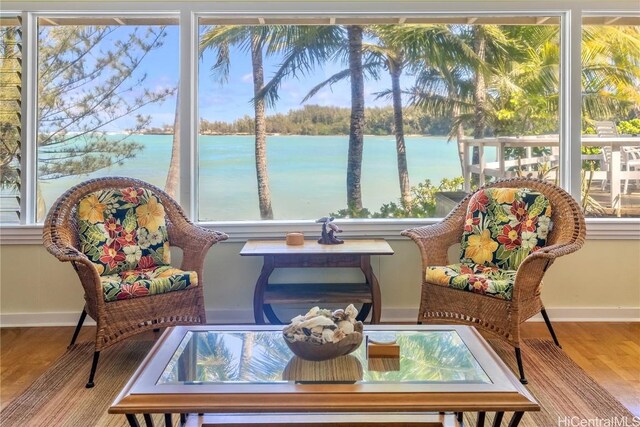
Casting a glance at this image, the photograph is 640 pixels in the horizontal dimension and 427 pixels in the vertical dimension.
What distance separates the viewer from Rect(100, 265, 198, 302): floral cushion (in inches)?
102

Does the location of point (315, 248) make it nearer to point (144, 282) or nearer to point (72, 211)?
point (144, 282)

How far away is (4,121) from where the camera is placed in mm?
3484

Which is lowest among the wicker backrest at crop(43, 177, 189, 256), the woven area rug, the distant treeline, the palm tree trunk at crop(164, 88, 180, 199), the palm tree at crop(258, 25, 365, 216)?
the woven area rug

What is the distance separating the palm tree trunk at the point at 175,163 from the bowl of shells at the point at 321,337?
2095 mm

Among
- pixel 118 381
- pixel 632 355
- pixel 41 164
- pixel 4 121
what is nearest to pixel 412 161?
pixel 632 355

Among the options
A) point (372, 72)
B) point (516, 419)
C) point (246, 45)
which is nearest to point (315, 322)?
point (516, 419)

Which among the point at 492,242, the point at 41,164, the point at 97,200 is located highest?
the point at 41,164

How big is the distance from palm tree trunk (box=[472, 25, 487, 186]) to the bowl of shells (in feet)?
7.44

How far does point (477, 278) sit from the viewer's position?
2.71m

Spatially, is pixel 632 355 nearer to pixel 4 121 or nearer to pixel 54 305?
pixel 54 305

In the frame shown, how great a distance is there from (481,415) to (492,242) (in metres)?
1.37

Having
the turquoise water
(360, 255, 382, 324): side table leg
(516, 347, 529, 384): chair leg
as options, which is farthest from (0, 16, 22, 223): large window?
(516, 347, 529, 384): chair leg

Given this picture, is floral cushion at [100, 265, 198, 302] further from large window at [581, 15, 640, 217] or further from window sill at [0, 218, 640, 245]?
large window at [581, 15, 640, 217]

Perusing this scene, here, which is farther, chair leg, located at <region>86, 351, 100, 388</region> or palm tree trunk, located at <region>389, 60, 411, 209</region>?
palm tree trunk, located at <region>389, 60, 411, 209</region>
